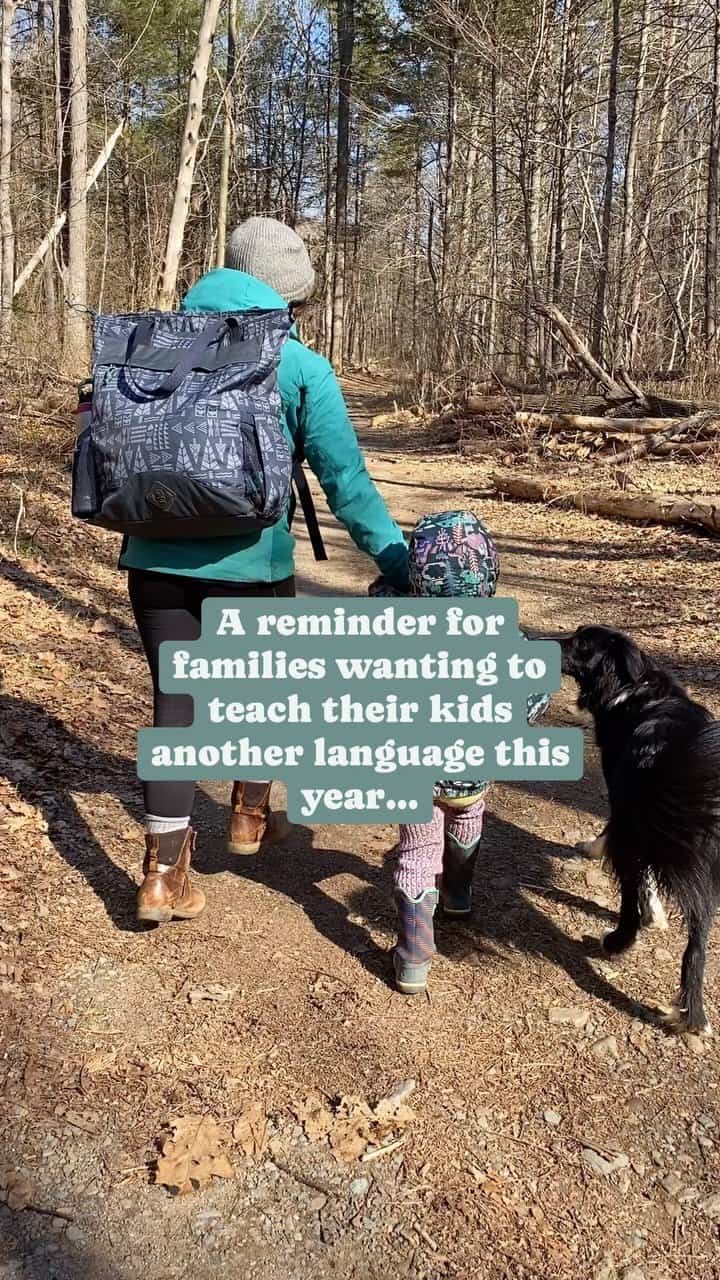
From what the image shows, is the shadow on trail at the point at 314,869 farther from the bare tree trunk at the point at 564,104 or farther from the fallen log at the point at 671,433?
the bare tree trunk at the point at 564,104

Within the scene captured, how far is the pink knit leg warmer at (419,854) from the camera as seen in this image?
273 cm

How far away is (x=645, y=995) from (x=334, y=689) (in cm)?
142

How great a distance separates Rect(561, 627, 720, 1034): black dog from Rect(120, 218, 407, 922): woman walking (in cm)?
89

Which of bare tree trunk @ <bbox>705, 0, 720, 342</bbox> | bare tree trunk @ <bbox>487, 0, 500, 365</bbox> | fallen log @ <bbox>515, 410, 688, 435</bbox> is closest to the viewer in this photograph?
fallen log @ <bbox>515, 410, 688, 435</bbox>

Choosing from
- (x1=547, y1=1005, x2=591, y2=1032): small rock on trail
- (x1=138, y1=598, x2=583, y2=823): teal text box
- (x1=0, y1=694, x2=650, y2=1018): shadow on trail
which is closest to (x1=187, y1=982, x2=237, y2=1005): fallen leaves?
(x1=0, y1=694, x2=650, y2=1018): shadow on trail

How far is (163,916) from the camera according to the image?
115 inches

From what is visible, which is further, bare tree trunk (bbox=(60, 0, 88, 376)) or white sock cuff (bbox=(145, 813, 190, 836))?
bare tree trunk (bbox=(60, 0, 88, 376))

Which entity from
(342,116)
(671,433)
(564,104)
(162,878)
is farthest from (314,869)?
(342,116)

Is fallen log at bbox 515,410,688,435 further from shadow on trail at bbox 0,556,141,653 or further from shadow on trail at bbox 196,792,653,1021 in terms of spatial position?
shadow on trail at bbox 196,792,653,1021

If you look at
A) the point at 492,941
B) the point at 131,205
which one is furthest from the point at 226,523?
the point at 131,205

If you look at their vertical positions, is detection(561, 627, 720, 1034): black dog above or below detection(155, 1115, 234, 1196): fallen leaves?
above

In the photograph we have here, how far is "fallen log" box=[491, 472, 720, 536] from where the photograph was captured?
873cm

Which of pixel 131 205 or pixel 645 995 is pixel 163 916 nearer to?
pixel 645 995

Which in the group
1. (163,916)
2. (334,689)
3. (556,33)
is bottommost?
(163,916)
